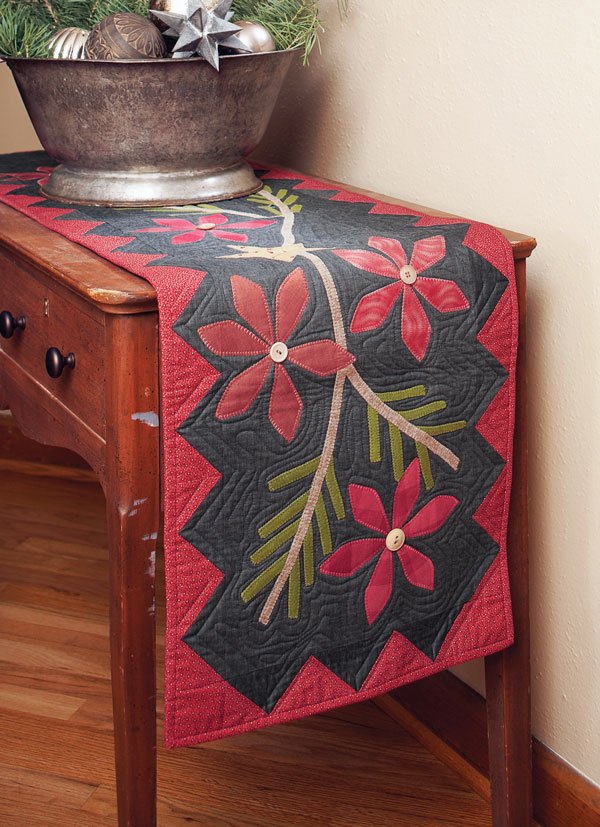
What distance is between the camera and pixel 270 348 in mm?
816

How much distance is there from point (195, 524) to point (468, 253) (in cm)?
34

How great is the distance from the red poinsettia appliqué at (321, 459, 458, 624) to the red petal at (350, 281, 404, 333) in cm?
13

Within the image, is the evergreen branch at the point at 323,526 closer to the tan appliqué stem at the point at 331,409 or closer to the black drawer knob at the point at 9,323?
the tan appliqué stem at the point at 331,409

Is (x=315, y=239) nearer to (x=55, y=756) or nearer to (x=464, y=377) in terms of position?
(x=464, y=377)

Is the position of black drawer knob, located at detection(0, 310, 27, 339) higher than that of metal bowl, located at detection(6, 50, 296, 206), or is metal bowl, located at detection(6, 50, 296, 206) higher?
metal bowl, located at detection(6, 50, 296, 206)

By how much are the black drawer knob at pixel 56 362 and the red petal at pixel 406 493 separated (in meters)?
0.31

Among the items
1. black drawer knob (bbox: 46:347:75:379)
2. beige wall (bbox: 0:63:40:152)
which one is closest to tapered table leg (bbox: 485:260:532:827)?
black drawer knob (bbox: 46:347:75:379)

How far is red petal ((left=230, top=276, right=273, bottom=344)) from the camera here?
0.80 metres

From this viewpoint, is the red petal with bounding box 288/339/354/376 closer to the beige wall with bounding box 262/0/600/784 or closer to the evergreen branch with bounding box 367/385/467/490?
the evergreen branch with bounding box 367/385/467/490

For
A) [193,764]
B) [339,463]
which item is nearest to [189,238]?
[339,463]

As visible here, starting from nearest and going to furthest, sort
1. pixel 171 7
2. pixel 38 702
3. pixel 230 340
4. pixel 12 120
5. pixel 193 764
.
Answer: pixel 230 340, pixel 171 7, pixel 193 764, pixel 38 702, pixel 12 120

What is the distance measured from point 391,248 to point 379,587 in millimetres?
303

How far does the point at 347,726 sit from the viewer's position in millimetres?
1315

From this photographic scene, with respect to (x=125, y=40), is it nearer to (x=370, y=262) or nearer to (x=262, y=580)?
(x=370, y=262)
